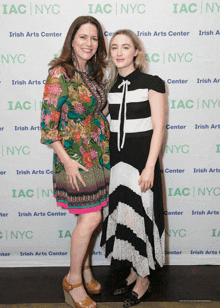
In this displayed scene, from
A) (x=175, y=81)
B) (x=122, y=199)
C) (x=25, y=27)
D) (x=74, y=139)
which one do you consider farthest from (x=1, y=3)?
(x=122, y=199)

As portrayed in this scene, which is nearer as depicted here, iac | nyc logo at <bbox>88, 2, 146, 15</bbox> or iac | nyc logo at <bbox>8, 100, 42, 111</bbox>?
iac | nyc logo at <bbox>88, 2, 146, 15</bbox>

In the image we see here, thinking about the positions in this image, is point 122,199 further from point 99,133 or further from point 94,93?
point 94,93

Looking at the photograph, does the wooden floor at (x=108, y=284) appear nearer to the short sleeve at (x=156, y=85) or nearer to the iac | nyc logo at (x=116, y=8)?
the short sleeve at (x=156, y=85)

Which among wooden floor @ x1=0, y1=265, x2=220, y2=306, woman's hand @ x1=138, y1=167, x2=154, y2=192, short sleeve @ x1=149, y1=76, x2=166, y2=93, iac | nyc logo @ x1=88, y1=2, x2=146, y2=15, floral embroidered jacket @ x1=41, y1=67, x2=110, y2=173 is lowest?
wooden floor @ x1=0, y1=265, x2=220, y2=306

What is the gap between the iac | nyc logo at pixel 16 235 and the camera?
7.66 ft

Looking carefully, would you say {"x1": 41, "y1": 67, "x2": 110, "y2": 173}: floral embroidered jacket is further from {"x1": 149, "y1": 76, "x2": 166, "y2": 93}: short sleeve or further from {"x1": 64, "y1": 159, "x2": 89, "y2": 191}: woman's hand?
{"x1": 149, "y1": 76, "x2": 166, "y2": 93}: short sleeve

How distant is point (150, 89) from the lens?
1633 mm

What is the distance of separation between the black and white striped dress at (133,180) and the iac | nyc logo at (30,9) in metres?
0.80

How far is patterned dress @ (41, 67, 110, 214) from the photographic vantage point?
1.57 m

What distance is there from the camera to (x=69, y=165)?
64.5 inches

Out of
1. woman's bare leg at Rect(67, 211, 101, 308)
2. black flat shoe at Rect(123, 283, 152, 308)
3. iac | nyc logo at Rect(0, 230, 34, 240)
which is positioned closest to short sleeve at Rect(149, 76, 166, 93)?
woman's bare leg at Rect(67, 211, 101, 308)

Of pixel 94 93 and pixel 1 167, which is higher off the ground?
pixel 94 93

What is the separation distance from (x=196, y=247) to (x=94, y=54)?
5.76ft

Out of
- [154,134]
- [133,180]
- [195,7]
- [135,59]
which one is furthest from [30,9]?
[133,180]
